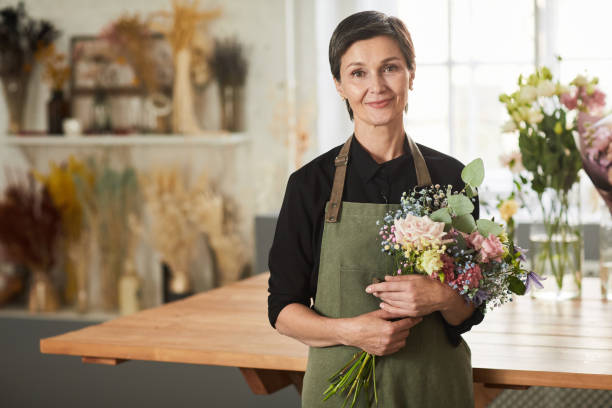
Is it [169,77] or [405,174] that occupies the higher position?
[169,77]

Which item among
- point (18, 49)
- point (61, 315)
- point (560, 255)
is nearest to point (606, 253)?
point (560, 255)

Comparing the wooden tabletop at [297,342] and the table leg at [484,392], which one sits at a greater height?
the wooden tabletop at [297,342]

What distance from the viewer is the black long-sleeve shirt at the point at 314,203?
64.1 inches

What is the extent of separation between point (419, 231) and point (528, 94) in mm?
1265

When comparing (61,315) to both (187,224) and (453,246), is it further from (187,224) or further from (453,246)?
(453,246)

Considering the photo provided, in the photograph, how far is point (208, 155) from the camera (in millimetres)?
5367

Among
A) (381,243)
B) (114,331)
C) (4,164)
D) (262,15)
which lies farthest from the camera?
(4,164)

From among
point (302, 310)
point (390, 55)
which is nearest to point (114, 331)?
point (302, 310)

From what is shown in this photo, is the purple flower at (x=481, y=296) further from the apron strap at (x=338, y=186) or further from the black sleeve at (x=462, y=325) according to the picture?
the apron strap at (x=338, y=186)

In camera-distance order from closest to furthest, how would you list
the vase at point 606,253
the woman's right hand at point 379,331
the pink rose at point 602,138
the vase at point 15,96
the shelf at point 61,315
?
the woman's right hand at point 379,331, the pink rose at point 602,138, the vase at point 606,253, the shelf at point 61,315, the vase at point 15,96

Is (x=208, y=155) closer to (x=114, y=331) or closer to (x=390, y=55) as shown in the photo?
(x=114, y=331)

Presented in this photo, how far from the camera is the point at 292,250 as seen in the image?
64.2 inches

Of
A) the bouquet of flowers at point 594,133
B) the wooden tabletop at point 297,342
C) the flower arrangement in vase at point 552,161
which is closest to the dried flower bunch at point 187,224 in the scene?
the wooden tabletop at point 297,342

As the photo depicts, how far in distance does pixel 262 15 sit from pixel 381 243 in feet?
12.8
